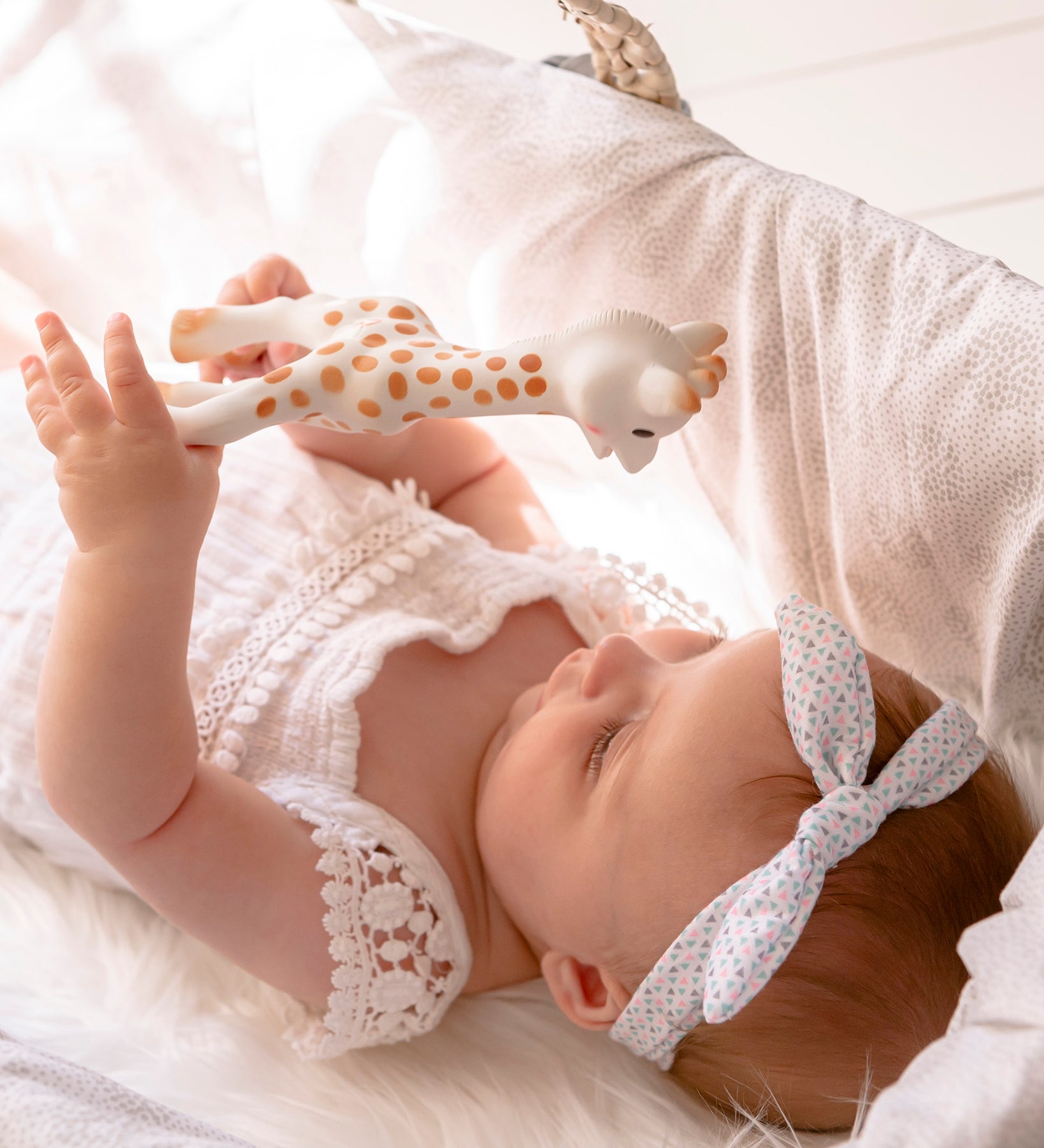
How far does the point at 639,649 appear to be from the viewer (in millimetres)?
912

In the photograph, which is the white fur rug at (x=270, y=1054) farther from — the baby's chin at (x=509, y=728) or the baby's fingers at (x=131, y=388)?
the baby's fingers at (x=131, y=388)

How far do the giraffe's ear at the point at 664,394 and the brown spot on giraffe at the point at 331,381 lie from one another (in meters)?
0.17

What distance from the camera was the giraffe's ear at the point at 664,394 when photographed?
0.61 metres

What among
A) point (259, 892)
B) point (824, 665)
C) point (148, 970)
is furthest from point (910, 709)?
point (148, 970)

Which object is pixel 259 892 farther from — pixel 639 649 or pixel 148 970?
pixel 639 649

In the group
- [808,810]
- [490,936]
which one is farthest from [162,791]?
[808,810]

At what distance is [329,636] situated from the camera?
0.98 meters

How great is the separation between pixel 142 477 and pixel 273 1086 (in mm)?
501

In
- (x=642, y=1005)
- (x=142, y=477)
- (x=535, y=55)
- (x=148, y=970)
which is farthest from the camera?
(x=535, y=55)

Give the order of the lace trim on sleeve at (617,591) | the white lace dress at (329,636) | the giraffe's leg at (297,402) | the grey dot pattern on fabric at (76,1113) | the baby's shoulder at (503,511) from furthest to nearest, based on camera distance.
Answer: the baby's shoulder at (503,511) → the lace trim on sleeve at (617,591) → the white lace dress at (329,636) → the giraffe's leg at (297,402) → the grey dot pattern on fabric at (76,1113)

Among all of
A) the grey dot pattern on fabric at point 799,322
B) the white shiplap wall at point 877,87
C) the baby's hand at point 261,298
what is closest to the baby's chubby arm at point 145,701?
the baby's hand at point 261,298

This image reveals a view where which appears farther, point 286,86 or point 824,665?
point 286,86

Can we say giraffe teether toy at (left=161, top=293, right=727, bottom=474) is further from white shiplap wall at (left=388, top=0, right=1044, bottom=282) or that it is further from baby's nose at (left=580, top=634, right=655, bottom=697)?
white shiplap wall at (left=388, top=0, right=1044, bottom=282)

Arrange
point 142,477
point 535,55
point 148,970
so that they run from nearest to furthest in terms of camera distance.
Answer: point 142,477
point 148,970
point 535,55
